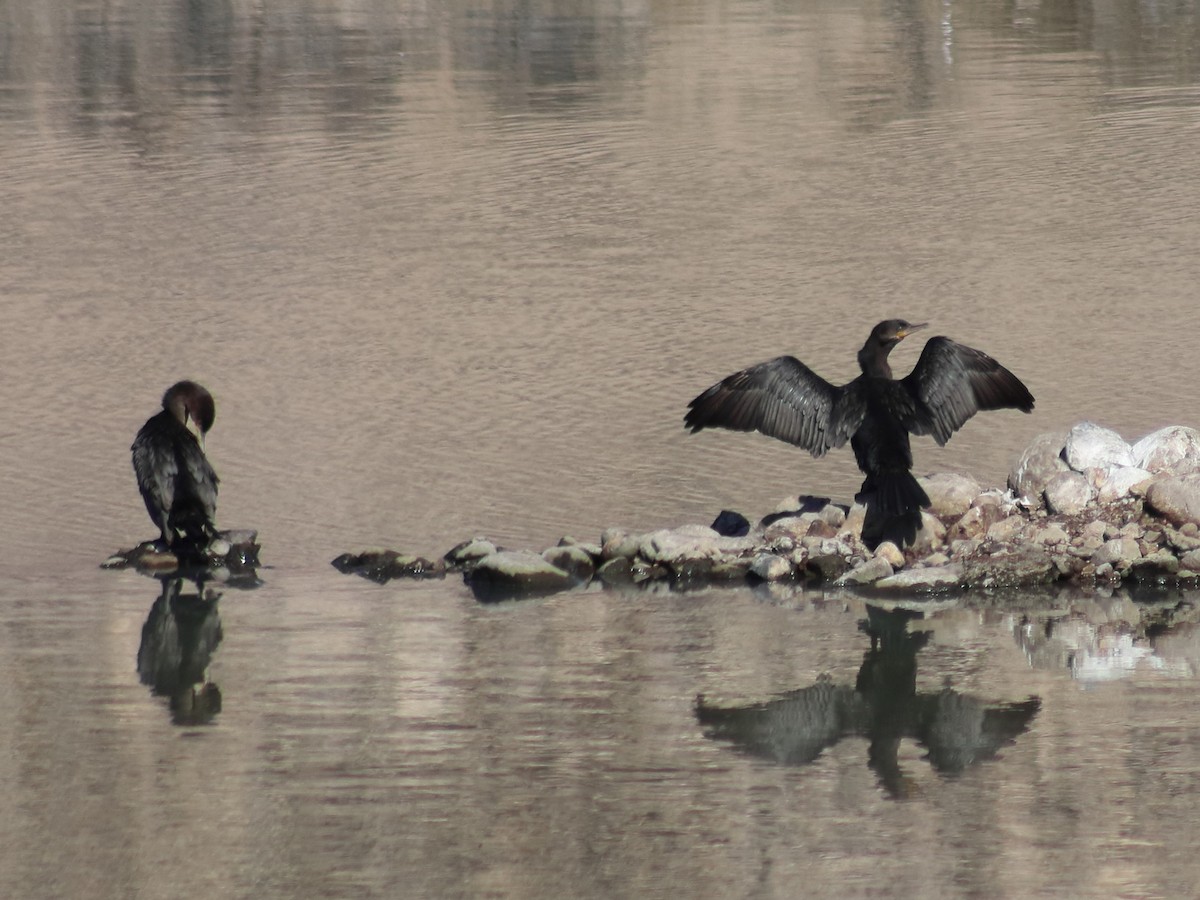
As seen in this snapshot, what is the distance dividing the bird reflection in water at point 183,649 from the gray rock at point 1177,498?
4.71 m

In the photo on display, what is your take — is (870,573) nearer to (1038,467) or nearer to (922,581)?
(922,581)

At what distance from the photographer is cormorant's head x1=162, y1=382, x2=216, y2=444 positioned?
12.0 m

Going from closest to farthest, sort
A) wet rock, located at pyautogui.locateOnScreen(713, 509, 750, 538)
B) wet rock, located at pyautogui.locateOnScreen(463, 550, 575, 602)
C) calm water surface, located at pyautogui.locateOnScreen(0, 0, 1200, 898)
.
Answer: calm water surface, located at pyautogui.locateOnScreen(0, 0, 1200, 898)
wet rock, located at pyautogui.locateOnScreen(463, 550, 575, 602)
wet rock, located at pyautogui.locateOnScreen(713, 509, 750, 538)

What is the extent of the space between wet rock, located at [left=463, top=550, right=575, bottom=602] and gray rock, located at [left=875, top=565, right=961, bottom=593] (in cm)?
160

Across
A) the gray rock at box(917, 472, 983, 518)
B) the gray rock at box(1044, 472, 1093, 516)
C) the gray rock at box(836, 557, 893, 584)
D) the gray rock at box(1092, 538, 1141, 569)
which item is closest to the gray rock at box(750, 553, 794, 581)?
the gray rock at box(836, 557, 893, 584)

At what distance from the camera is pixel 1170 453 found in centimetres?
1145

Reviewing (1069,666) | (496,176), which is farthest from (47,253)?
(1069,666)

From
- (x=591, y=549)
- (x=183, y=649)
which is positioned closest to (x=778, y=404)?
(x=591, y=549)

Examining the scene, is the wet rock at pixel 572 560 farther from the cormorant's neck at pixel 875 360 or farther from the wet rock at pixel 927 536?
the cormorant's neck at pixel 875 360

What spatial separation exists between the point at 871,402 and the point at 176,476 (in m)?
3.64

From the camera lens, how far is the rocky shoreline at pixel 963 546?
36.0ft

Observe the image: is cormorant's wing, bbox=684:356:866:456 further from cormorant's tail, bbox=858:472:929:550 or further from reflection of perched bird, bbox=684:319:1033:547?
cormorant's tail, bbox=858:472:929:550

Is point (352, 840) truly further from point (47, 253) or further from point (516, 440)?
point (47, 253)

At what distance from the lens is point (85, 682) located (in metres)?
9.66
